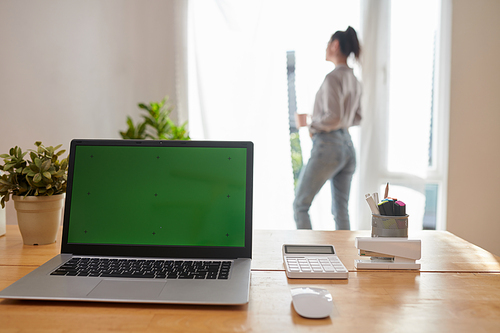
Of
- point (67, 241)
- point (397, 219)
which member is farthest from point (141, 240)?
point (397, 219)

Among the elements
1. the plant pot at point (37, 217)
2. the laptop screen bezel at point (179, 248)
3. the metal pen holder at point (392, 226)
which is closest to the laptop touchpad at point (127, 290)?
the laptop screen bezel at point (179, 248)

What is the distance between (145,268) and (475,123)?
9.30 feet

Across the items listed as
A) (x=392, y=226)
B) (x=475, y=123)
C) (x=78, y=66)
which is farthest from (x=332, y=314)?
(x=475, y=123)

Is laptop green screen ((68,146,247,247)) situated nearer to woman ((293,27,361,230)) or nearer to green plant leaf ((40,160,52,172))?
green plant leaf ((40,160,52,172))

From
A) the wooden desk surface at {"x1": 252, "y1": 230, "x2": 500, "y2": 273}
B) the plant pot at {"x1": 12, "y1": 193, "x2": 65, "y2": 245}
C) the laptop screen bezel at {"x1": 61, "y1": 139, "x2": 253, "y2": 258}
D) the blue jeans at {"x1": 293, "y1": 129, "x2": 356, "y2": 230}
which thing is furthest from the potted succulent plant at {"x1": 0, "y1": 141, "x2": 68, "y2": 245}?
the blue jeans at {"x1": 293, "y1": 129, "x2": 356, "y2": 230}

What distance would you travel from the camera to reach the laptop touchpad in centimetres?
70

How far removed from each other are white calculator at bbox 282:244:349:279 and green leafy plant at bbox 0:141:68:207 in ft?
2.31

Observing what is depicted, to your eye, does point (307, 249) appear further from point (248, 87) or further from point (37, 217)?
point (248, 87)

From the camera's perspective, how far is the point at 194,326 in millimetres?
617

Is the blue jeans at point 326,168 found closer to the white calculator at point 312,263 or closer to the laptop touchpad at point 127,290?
the white calculator at point 312,263

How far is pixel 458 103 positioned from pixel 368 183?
35.7 inches

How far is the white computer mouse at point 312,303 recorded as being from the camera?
2.13 feet

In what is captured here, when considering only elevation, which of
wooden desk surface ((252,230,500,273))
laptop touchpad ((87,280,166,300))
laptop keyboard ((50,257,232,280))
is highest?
laptop keyboard ((50,257,232,280))

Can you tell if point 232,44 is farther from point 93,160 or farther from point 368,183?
point 93,160
